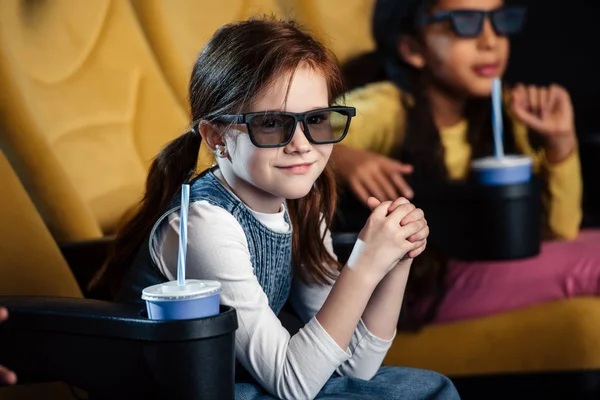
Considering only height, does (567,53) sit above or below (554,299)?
above

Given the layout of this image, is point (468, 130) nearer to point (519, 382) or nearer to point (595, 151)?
point (595, 151)

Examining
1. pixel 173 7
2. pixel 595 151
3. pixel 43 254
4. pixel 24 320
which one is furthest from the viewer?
pixel 595 151

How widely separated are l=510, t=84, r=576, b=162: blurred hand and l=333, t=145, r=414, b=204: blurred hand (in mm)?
359

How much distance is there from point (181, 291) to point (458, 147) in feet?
3.84

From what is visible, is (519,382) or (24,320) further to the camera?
(519,382)

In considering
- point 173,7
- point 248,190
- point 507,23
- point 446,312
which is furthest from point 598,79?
point 248,190

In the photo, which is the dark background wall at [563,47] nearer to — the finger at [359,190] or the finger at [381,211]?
the finger at [359,190]

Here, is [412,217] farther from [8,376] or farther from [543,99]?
[543,99]

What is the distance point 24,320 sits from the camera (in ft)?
3.30

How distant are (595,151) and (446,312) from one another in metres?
0.52

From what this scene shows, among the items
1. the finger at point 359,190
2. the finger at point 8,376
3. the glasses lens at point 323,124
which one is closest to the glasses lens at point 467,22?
the finger at point 359,190

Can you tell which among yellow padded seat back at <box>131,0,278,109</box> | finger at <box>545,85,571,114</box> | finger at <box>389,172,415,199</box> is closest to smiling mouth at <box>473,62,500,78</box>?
finger at <box>545,85,571,114</box>

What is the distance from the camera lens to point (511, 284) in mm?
1913

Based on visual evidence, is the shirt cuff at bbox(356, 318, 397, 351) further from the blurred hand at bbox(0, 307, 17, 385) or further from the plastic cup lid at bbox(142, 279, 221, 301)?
the blurred hand at bbox(0, 307, 17, 385)
